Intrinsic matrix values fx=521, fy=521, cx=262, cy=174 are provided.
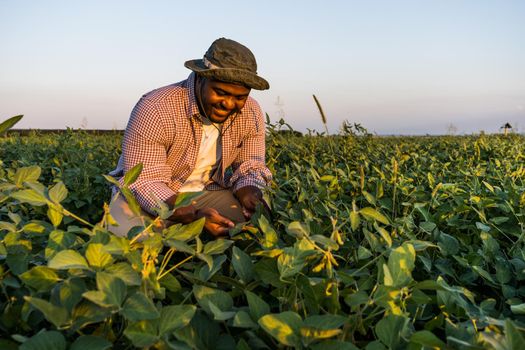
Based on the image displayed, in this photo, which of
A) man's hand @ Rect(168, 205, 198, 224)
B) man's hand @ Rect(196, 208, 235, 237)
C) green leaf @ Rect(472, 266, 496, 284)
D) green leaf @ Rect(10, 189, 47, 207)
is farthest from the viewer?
man's hand @ Rect(168, 205, 198, 224)

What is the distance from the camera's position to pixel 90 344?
2.94 ft

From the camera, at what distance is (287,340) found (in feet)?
2.92

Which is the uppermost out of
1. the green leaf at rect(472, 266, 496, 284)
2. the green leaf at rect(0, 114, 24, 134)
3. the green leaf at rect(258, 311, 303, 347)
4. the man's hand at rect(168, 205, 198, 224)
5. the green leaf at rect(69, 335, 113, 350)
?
the green leaf at rect(0, 114, 24, 134)

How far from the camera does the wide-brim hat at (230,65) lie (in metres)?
2.31

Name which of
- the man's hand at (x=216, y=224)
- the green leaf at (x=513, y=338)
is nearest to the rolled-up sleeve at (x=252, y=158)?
the man's hand at (x=216, y=224)

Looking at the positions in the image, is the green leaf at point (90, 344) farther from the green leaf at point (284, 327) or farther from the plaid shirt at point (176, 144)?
the plaid shirt at point (176, 144)

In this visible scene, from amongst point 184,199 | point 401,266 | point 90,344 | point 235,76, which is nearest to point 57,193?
point 184,199

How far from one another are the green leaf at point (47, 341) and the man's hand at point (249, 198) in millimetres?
1641

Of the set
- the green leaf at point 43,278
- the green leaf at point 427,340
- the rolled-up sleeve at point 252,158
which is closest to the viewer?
the green leaf at point 427,340

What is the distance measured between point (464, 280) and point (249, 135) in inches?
67.5

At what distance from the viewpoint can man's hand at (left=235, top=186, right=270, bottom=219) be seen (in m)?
2.55

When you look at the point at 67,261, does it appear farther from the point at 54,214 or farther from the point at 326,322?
the point at 326,322

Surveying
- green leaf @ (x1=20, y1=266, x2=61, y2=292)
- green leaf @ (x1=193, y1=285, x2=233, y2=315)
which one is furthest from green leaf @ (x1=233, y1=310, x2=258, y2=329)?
→ green leaf @ (x1=20, y1=266, x2=61, y2=292)

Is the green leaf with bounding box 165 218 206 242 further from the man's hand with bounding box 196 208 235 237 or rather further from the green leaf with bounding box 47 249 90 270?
the man's hand with bounding box 196 208 235 237
